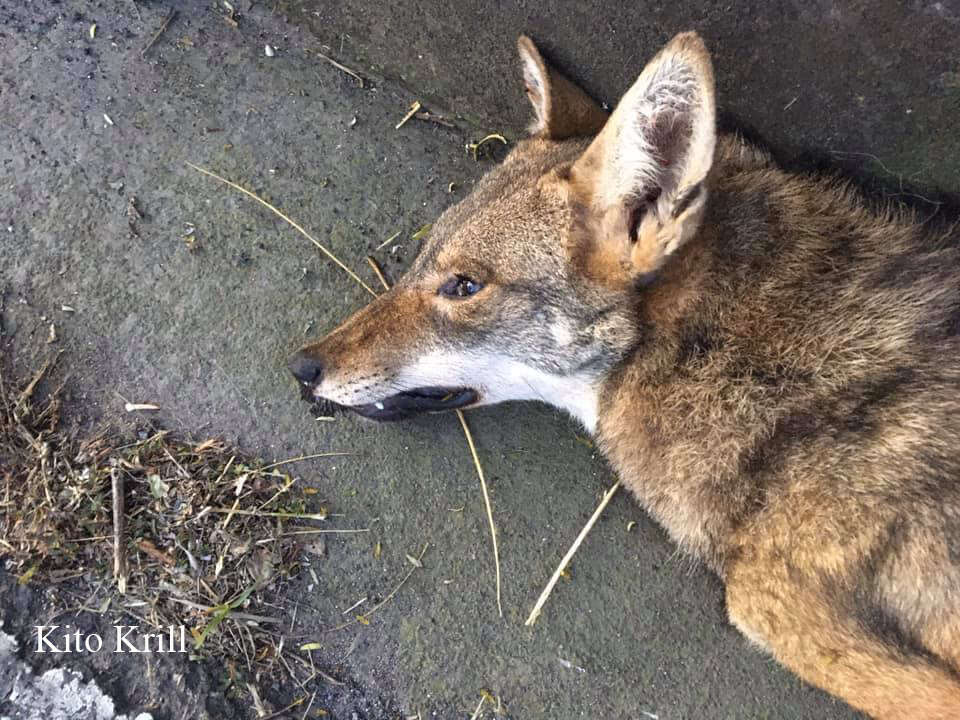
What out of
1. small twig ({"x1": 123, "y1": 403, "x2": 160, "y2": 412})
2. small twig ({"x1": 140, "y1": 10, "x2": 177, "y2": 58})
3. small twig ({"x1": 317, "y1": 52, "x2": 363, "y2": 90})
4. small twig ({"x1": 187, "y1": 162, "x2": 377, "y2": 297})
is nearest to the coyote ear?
small twig ({"x1": 317, "y1": 52, "x2": 363, "y2": 90})

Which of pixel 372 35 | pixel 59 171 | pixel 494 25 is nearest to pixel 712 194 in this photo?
pixel 494 25

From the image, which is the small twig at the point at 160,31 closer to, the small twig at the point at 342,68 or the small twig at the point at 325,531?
the small twig at the point at 342,68

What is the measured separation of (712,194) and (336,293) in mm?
2025

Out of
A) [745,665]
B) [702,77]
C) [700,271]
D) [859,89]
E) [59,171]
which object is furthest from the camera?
[59,171]

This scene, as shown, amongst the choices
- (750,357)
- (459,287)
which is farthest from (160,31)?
(750,357)

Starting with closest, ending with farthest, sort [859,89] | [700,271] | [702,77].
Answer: [702,77] < [700,271] < [859,89]

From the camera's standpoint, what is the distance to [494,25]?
384cm

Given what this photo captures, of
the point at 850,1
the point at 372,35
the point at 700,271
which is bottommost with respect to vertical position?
the point at 372,35

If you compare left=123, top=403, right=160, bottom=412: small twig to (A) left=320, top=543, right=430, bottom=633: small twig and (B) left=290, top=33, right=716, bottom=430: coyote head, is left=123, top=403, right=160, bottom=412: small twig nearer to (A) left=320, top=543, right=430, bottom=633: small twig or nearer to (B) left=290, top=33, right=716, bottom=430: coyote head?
(B) left=290, top=33, right=716, bottom=430: coyote head

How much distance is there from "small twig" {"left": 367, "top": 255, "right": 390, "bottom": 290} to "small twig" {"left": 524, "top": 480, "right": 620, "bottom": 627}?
164cm

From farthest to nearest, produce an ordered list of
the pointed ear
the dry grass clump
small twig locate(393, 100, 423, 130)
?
small twig locate(393, 100, 423, 130), the dry grass clump, the pointed ear

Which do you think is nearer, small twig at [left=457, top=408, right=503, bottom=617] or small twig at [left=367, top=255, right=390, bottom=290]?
small twig at [left=457, top=408, right=503, bottom=617]

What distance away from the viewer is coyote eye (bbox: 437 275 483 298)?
324 cm

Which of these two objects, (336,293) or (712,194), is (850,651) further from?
(336,293)
